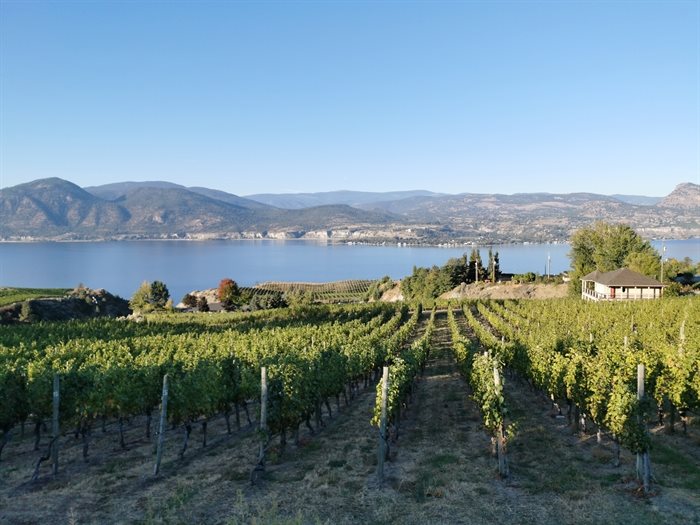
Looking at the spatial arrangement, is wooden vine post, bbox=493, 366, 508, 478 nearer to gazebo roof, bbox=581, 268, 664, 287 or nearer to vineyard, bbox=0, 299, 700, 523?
vineyard, bbox=0, 299, 700, 523

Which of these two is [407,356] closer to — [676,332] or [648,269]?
[676,332]

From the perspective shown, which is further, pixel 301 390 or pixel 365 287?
pixel 365 287

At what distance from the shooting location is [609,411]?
1195 cm

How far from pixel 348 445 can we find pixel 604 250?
247ft

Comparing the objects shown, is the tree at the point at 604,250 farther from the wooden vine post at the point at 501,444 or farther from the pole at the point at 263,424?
the pole at the point at 263,424

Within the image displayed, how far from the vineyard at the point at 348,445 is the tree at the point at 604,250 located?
Result: 59.4 metres

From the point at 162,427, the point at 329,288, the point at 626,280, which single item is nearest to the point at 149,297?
the point at 329,288

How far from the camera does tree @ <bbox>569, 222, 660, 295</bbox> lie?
7338 cm

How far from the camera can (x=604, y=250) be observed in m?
78.2

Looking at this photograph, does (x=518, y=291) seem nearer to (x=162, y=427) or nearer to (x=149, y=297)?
(x=149, y=297)

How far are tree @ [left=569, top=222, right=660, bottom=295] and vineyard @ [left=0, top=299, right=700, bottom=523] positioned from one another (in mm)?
59365

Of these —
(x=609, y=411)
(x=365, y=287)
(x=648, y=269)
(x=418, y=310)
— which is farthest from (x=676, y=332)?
(x=365, y=287)

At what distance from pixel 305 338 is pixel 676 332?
21.3 meters

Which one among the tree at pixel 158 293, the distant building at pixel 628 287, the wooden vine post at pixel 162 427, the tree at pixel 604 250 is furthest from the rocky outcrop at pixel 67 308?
the tree at pixel 604 250
